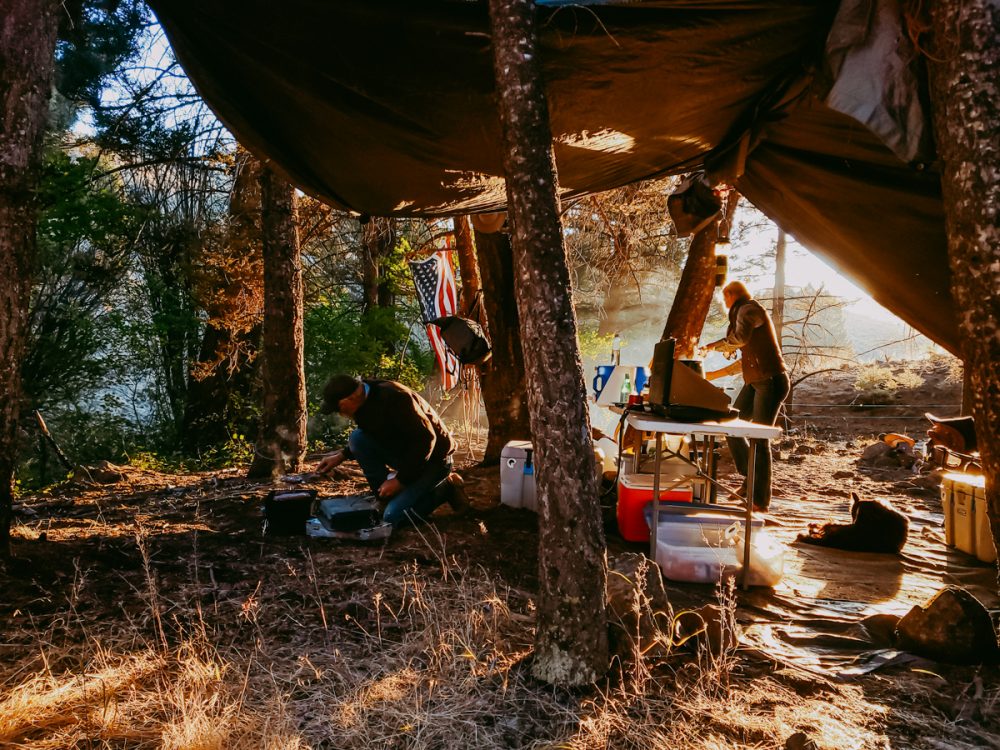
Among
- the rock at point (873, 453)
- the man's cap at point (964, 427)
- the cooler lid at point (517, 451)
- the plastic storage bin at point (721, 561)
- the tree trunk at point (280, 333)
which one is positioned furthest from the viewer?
the rock at point (873, 453)

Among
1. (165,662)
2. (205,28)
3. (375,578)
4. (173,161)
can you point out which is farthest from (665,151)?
(173,161)

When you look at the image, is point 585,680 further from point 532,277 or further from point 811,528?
point 811,528

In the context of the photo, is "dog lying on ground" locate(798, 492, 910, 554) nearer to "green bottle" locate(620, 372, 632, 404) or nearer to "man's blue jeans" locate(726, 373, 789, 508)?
"man's blue jeans" locate(726, 373, 789, 508)

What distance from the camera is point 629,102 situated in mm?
3811

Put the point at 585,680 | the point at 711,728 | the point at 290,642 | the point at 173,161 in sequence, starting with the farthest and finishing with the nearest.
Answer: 1. the point at 173,161
2. the point at 290,642
3. the point at 585,680
4. the point at 711,728

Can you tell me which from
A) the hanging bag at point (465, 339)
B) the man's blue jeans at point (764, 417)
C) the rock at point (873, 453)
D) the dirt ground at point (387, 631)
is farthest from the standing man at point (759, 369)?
the rock at point (873, 453)

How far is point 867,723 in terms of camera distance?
2.24 metres

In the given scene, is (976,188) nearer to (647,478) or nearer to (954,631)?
(954,631)

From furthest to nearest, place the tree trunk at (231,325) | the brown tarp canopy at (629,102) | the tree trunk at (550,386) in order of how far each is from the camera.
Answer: the tree trunk at (231,325), the brown tarp canopy at (629,102), the tree trunk at (550,386)

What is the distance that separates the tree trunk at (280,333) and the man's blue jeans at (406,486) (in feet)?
6.71

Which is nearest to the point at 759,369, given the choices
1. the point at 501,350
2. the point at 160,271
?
the point at 501,350

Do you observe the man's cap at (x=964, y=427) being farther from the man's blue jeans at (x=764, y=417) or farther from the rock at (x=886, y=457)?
the rock at (x=886, y=457)

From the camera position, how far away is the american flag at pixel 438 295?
839cm

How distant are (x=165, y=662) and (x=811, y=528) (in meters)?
4.82
